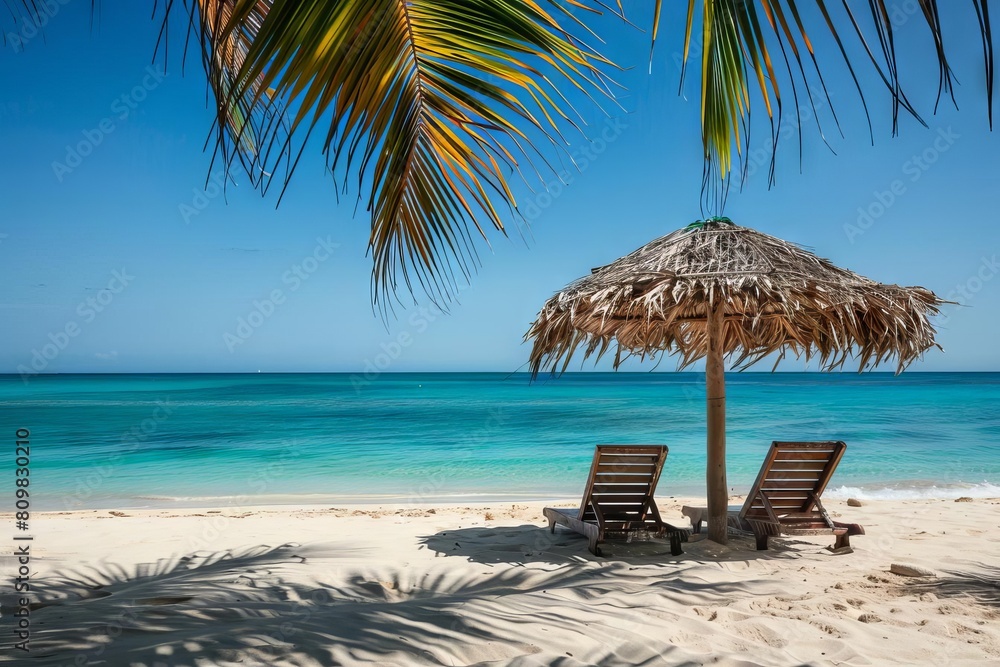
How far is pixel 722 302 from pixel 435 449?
43.2ft

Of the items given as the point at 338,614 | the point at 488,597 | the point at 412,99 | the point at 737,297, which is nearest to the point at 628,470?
the point at 737,297

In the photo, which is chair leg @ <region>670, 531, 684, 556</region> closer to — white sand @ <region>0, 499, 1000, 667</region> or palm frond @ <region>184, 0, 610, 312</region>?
white sand @ <region>0, 499, 1000, 667</region>

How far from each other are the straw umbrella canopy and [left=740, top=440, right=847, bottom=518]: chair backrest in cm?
34

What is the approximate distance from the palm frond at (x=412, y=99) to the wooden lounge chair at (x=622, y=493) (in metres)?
3.19

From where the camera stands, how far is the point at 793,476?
5281mm

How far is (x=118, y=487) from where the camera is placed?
11.1 m

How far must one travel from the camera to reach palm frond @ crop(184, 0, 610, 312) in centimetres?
143

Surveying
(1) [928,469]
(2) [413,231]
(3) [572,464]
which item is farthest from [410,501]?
(1) [928,469]

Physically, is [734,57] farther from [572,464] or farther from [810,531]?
[572,464]

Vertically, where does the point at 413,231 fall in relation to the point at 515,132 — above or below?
below

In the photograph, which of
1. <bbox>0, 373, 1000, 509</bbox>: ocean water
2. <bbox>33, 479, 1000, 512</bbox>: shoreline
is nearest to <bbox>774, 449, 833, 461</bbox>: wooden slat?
<bbox>33, 479, 1000, 512</bbox>: shoreline

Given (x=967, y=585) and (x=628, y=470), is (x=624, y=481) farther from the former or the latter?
(x=967, y=585)

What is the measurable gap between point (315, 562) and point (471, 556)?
110 centimetres

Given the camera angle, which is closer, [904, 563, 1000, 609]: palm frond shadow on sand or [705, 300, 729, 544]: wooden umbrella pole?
[904, 563, 1000, 609]: palm frond shadow on sand
